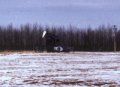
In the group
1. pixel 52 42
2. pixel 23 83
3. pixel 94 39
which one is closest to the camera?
pixel 23 83

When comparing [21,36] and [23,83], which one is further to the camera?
[21,36]

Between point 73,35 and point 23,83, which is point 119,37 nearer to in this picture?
point 73,35

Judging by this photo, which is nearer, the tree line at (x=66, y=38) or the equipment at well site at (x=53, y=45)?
the equipment at well site at (x=53, y=45)

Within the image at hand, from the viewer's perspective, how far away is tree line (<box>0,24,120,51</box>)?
83875 millimetres

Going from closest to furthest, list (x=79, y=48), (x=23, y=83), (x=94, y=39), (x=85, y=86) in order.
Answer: (x=85, y=86)
(x=23, y=83)
(x=79, y=48)
(x=94, y=39)

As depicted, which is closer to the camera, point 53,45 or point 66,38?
point 53,45

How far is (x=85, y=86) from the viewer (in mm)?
14055

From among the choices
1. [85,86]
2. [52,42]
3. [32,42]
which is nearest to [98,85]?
[85,86]

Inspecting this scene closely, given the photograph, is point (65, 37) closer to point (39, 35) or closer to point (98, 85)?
point (39, 35)

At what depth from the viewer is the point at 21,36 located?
9212 cm

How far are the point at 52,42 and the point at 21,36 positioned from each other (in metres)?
26.0

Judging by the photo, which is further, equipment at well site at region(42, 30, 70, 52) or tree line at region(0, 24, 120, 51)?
tree line at region(0, 24, 120, 51)

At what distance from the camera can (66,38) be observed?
8994 cm

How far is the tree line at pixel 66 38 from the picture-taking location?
83875 mm
